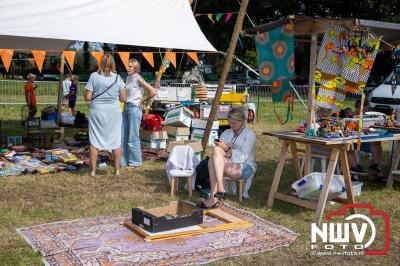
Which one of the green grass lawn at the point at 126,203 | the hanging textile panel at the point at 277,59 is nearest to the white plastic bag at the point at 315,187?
the green grass lawn at the point at 126,203

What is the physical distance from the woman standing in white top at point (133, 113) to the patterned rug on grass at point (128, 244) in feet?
8.64

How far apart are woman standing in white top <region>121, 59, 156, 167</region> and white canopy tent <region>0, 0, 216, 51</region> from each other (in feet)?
1.65

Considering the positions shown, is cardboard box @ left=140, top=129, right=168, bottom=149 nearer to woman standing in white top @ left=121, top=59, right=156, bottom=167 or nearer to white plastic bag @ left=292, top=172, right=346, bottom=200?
woman standing in white top @ left=121, top=59, right=156, bottom=167

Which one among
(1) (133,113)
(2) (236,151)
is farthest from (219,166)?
(1) (133,113)

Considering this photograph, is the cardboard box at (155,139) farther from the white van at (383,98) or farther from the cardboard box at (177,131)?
the white van at (383,98)

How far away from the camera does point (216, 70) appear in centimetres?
3756

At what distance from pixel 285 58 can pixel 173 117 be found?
4.02 meters

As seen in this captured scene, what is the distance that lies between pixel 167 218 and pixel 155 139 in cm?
466

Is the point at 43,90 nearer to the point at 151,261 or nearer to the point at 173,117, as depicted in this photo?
the point at 173,117

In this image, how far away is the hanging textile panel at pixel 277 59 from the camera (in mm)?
5535

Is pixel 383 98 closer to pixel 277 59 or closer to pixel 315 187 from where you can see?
pixel 277 59

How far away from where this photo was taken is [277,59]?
5660 millimetres

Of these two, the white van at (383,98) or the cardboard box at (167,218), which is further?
the white van at (383,98)

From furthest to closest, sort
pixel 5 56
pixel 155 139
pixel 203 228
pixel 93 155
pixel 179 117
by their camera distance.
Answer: pixel 5 56 → pixel 179 117 → pixel 155 139 → pixel 93 155 → pixel 203 228
